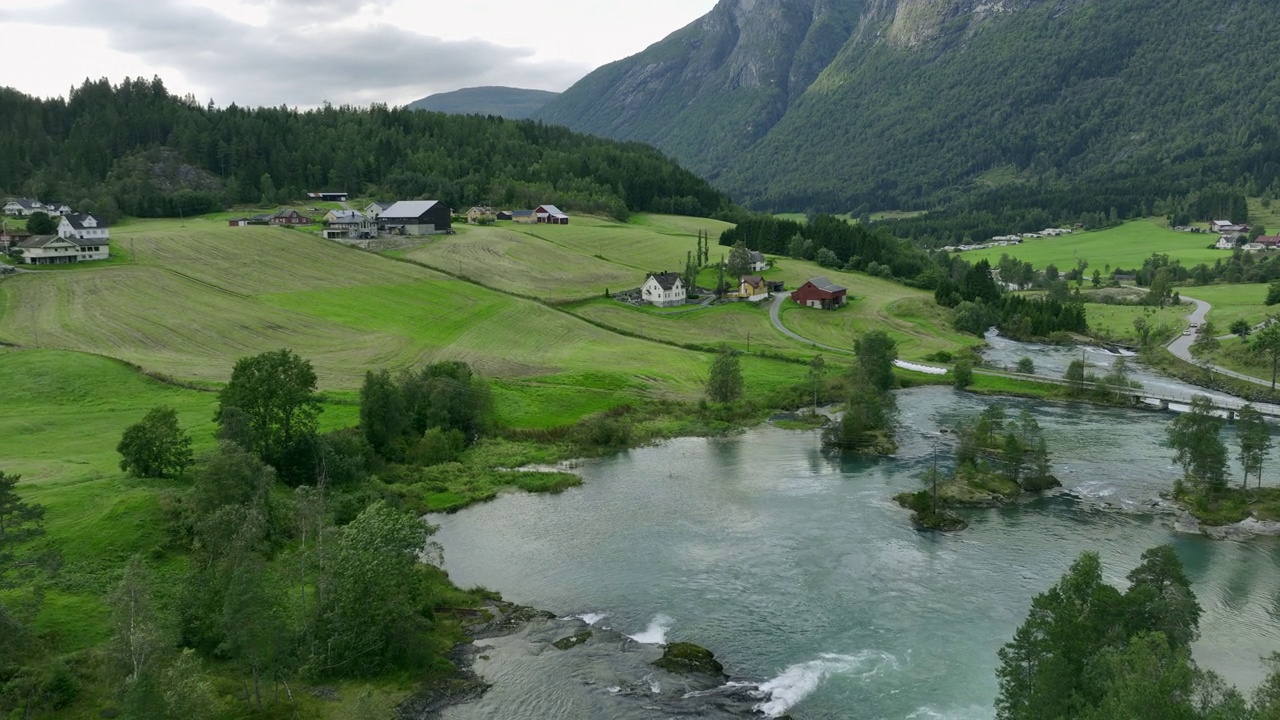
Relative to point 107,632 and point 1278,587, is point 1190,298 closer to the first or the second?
point 1278,587

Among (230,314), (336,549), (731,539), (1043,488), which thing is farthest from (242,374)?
(1043,488)

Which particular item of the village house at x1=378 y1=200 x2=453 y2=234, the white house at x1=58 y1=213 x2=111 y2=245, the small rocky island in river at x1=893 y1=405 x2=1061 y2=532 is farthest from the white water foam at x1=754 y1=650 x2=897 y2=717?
the village house at x1=378 y1=200 x2=453 y2=234

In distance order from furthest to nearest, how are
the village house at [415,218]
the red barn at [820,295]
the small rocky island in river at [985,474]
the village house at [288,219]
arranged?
the village house at [288,219], the village house at [415,218], the red barn at [820,295], the small rocky island in river at [985,474]

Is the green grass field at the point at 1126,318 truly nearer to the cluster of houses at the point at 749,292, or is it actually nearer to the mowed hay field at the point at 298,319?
the cluster of houses at the point at 749,292

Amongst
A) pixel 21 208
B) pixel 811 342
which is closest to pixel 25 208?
pixel 21 208

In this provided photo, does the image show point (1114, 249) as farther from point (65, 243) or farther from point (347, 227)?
point (65, 243)

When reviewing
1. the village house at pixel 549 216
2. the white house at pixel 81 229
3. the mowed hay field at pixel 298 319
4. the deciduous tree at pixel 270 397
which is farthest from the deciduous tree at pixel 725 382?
the village house at pixel 549 216

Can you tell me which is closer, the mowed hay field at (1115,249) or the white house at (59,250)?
the white house at (59,250)

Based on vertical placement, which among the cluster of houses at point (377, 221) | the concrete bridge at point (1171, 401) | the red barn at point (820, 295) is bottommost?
the concrete bridge at point (1171, 401)
